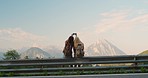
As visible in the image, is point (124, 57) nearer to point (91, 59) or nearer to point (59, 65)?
point (91, 59)

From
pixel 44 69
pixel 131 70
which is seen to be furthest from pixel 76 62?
pixel 131 70

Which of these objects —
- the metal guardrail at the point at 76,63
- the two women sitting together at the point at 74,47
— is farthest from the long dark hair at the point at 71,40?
the metal guardrail at the point at 76,63

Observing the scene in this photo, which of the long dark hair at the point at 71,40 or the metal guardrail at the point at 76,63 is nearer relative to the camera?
the metal guardrail at the point at 76,63

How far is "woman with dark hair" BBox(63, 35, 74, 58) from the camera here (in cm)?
1205

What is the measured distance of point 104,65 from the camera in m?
11.3

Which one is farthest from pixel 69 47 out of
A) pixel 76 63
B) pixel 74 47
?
pixel 76 63

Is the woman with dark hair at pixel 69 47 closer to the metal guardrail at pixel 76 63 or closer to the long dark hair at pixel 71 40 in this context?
the long dark hair at pixel 71 40

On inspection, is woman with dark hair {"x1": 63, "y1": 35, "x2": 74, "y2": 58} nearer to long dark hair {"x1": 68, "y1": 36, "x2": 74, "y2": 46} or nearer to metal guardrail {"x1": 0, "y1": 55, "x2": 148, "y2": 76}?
long dark hair {"x1": 68, "y1": 36, "x2": 74, "y2": 46}

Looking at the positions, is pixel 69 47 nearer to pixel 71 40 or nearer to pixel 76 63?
pixel 71 40

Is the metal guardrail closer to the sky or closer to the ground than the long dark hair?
closer to the ground

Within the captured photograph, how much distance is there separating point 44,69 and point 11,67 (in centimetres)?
134

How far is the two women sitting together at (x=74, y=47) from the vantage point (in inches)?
468

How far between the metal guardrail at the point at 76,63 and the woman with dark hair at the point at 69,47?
497 mm

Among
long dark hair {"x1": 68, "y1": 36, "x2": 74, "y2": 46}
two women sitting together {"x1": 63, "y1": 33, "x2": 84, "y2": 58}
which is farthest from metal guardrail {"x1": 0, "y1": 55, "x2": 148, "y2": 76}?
long dark hair {"x1": 68, "y1": 36, "x2": 74, "y2": 46}
